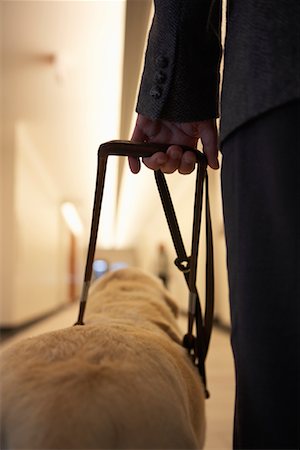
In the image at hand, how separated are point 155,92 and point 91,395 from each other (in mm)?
479

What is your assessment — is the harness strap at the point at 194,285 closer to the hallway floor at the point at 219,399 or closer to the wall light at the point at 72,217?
the hallway floor at the point at 219,399

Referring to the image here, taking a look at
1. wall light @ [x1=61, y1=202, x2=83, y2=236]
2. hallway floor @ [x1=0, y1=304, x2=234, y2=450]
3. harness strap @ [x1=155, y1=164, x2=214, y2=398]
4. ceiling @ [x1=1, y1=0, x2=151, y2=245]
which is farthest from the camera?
wall light @ [x1=61, y1=202, x2=83, y2=236]

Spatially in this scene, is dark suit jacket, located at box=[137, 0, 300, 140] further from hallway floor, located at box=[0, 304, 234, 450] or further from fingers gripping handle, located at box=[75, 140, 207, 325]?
hallway floor, located at box=[0, 304, 234, 450]

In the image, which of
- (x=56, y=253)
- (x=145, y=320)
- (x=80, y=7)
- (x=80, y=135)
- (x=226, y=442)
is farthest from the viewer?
(x=56, y=253)

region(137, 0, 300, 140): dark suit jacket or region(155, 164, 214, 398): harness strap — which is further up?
region(137, 0, 300, 140): dark suit jacket

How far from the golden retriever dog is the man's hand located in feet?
1.19

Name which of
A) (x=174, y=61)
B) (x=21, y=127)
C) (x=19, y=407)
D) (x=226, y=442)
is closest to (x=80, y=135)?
(x=21, y=127)

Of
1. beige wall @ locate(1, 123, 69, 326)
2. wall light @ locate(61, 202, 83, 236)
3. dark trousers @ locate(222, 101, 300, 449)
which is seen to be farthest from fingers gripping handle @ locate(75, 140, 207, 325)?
wall light @ locate(61, 202, 83, 236)

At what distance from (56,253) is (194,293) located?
6324 millimetres

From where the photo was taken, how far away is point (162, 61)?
2.25 ft

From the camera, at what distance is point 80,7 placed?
217 cm

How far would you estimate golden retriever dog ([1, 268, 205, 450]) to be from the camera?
470 millimetres

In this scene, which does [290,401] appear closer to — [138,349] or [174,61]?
[138,349]

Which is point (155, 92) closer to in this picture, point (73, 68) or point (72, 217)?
point (73, 68)
